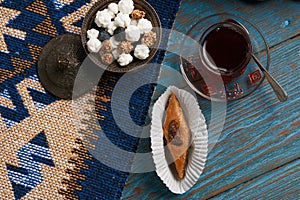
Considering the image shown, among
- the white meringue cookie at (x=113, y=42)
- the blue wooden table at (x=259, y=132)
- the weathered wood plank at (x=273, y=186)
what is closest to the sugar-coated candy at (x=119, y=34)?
the white meringue cookie at (x=113, y=42)

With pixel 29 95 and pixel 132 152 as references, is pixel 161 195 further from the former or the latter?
pixel 29 95

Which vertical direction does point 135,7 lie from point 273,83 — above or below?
above

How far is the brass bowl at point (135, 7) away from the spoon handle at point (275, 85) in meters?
0.19

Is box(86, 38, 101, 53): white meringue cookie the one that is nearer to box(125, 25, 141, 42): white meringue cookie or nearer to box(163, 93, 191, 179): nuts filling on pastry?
box(125, 25, 141, 42): white meringue cookie

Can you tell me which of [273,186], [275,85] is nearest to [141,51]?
[275,85]

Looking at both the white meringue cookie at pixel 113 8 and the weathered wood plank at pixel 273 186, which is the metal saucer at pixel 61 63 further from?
the weathered wood plank at pixel 273 186

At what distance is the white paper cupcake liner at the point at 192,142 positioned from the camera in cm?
102

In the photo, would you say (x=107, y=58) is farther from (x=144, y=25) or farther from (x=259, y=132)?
(x=259, y=132)

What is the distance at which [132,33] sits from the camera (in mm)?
1003

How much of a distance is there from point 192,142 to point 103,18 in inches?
11.2

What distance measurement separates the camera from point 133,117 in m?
1.07

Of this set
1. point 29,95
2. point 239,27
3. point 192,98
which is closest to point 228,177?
point 192,98

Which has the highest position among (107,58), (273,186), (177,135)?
(107,58)

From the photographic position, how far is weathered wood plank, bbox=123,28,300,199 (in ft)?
3.51
